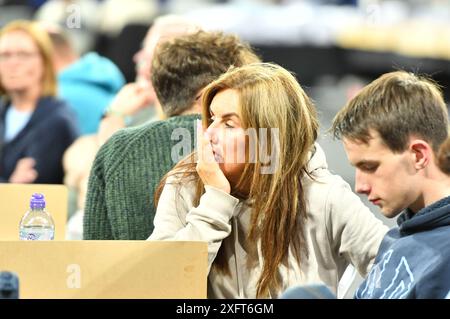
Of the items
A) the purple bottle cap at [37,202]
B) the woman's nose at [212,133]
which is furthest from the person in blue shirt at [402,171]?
the purple bottle cap at [37,202]

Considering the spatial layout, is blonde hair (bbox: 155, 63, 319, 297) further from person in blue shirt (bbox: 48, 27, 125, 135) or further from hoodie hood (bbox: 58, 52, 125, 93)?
hoodie hood (bbox: 58, 52, 125, 93)

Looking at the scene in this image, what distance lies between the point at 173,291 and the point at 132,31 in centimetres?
425

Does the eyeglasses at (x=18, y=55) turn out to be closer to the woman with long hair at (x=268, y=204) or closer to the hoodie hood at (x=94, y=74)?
the hoodie hood at (x=94, y=74)

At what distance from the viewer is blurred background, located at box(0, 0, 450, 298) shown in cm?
643

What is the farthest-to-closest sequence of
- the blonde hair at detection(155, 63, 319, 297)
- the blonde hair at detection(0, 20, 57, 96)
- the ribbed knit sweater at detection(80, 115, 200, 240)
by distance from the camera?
the blonde hair at detection(0, 20, 57, 96)
the ribbed knit sweater at detection(80, 115, 200, 240)
the blonde hair at detection(155, 63, 319, 297)

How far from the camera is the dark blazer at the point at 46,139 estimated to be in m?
5.23

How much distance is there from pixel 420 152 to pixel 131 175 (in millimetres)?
839

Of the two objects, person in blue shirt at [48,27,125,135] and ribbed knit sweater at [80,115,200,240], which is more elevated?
person in blue shirt at [48,27,125,135]

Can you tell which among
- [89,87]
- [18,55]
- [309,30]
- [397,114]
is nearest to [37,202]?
[397,114]

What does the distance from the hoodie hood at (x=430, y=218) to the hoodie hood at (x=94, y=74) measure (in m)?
3.50

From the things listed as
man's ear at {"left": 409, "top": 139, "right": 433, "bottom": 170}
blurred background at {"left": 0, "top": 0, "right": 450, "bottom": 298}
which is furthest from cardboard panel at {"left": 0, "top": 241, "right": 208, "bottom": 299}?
blurred background at {"left": 0, "top": 0, "right": 450, "bottom": 298}

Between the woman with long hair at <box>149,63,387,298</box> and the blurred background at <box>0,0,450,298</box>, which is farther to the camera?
the blurred background at <box>0,0,450,298</box>
